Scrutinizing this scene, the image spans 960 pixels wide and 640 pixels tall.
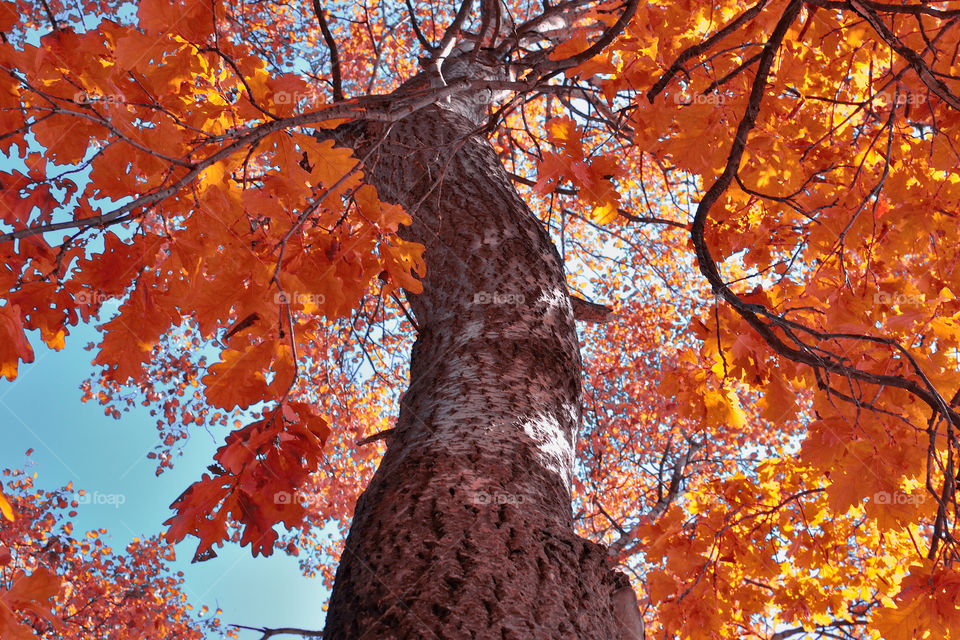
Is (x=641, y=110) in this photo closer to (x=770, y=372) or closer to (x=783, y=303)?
(x=770, y=372)

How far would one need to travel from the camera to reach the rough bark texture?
0.94 meters

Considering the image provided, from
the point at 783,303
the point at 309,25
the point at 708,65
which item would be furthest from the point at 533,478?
the point at 309,25

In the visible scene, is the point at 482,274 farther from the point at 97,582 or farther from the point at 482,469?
the point at 97,582

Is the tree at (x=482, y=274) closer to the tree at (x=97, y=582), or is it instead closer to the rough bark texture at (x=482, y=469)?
the rough bark texture at (x=482, y=469)

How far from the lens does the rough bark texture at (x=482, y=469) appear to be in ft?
3.08

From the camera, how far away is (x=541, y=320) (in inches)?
70.7

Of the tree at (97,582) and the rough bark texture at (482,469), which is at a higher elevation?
the tree at (97,582)

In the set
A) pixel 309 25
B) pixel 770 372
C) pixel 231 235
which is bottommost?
pixel 231 235

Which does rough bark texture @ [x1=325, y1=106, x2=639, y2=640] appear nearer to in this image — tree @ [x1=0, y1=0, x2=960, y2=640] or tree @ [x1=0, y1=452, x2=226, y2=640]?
tree @ [x1=0, y1=0, x2=960, y2=640]

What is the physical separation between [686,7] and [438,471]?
182 centimetres

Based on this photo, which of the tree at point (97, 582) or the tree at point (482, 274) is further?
the tree at point (97, 582)

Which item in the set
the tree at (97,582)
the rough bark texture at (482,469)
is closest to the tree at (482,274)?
the rough bark texture at (482,469)

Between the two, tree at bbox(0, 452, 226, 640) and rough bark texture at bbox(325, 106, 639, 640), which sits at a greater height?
tree at bbox(0, 452, 226, 640)

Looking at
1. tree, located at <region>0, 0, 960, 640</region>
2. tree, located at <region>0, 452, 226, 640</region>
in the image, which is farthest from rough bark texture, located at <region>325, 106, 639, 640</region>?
tree, located at <region>0, 452, 226, 640</region>
